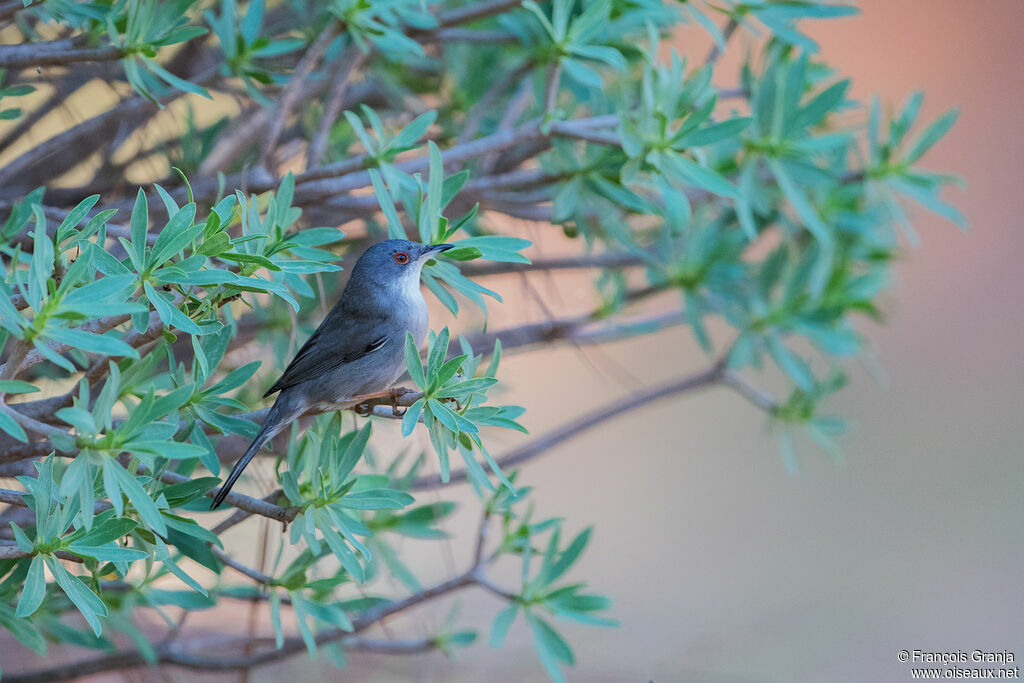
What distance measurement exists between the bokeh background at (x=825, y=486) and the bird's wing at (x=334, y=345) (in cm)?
68

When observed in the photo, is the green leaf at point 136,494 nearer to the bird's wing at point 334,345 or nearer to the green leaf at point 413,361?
the green leaf at point 413,361

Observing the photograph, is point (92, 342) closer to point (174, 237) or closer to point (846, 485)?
point (174, 237)

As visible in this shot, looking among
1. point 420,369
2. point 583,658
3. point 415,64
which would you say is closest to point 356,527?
point 420,369

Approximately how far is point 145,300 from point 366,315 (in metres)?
0.59

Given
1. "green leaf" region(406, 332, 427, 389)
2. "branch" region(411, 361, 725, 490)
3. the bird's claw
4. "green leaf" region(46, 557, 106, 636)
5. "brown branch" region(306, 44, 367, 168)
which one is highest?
"brown branch" region(306, 44, 367, 168)

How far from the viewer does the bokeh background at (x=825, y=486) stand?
3.67 meters

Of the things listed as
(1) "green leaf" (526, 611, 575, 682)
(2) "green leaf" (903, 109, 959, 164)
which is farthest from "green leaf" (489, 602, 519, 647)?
(2) "green leaf" (903, 109, 959, 164)

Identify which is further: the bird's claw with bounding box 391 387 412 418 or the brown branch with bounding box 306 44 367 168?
the brown branch with bounding box 306 44 367 168

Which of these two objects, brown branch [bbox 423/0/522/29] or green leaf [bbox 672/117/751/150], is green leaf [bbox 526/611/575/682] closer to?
green leaf [bbox 672/117/751/150]

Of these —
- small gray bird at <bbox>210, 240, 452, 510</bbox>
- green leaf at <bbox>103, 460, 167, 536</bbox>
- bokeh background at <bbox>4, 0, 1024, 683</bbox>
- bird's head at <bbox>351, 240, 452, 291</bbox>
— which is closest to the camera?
green leaf at <bbox>103, 460, 167, 536</bbox>

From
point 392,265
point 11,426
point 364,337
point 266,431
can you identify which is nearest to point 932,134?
point 392,265

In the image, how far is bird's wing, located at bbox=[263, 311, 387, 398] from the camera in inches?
70.9

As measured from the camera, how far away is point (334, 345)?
6.16 ft

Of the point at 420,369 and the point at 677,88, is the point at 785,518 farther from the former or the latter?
the point at 420,369
